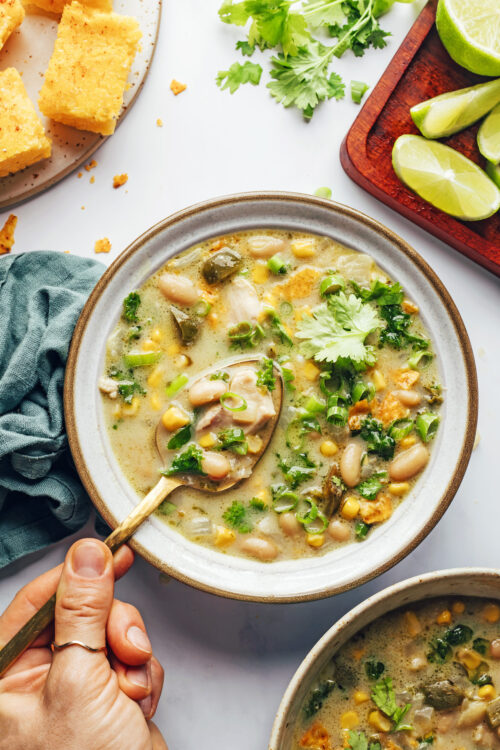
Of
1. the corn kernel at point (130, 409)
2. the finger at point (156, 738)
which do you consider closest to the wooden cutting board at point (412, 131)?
the corn kernel at point (130, 409)

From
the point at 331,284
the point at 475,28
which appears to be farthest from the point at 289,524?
the point at 475,28

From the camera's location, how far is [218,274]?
11.3 ft

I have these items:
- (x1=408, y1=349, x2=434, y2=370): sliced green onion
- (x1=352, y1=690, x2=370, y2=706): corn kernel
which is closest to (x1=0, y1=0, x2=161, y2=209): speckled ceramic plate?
(x1=408, y1=349, x2=434, y2=370): sliced green onion

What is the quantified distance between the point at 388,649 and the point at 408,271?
186 centimetres

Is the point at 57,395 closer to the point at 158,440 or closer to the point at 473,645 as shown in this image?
the point at 158,440

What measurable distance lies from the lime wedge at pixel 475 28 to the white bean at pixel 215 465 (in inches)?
95.1

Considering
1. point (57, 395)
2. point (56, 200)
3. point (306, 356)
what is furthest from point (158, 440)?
point (56, 200)

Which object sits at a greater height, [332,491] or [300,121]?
[300,121]

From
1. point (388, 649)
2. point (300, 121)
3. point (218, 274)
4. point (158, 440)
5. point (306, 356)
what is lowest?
point (388, 649)

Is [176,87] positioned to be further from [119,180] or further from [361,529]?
[361,529]

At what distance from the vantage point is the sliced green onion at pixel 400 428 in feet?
11.2

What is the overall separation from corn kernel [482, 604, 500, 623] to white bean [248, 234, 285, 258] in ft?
6.77

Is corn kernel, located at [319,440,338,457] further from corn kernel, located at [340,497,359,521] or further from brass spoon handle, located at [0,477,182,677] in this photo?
Answer: brass spoon handle, located at [0,477,182,677]

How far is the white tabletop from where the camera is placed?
3633mm
